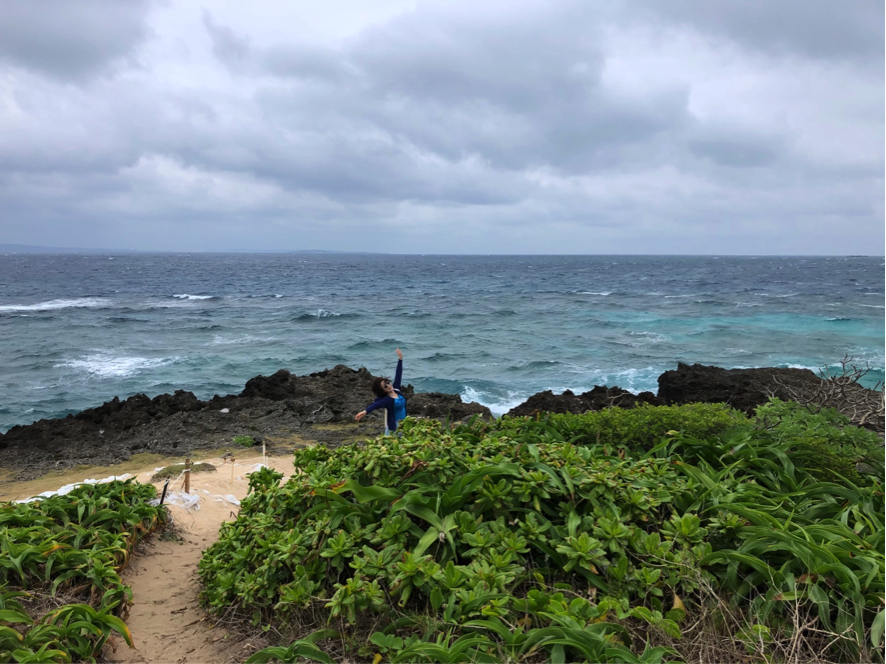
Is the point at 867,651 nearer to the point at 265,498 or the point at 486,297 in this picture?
the point at 265,498

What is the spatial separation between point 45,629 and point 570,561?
106 inches

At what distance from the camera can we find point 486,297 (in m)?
50.8

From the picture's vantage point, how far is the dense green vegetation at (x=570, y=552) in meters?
2.51

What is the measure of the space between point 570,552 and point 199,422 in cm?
1217

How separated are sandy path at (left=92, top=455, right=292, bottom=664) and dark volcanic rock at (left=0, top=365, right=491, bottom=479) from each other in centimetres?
631

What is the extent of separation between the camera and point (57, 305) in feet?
139

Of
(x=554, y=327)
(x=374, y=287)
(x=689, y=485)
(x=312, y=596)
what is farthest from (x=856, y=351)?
(x=374, y=287)

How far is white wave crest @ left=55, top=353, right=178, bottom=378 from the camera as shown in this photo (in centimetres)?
2127

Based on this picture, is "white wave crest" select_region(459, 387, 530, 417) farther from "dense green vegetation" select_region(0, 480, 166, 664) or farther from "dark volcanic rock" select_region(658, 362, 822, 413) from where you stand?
"dense green vegetation" select_region(0, 480, 166, 664)

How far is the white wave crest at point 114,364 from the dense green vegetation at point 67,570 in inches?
714

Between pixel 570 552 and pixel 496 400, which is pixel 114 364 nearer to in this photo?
pixel 496 400

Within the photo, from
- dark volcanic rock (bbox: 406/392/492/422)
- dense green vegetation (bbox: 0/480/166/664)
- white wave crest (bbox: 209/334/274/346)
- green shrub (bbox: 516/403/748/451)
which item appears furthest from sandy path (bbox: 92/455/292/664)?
white wave crest (bbox: 209/334/274/346)

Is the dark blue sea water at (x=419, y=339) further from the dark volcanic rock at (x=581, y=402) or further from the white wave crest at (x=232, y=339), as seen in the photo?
the dark volcanic rock at (x=581, y=402)

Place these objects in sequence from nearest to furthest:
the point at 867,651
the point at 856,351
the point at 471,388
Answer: the point at 867,651 < the point at 471,388 < the point at 856,351
